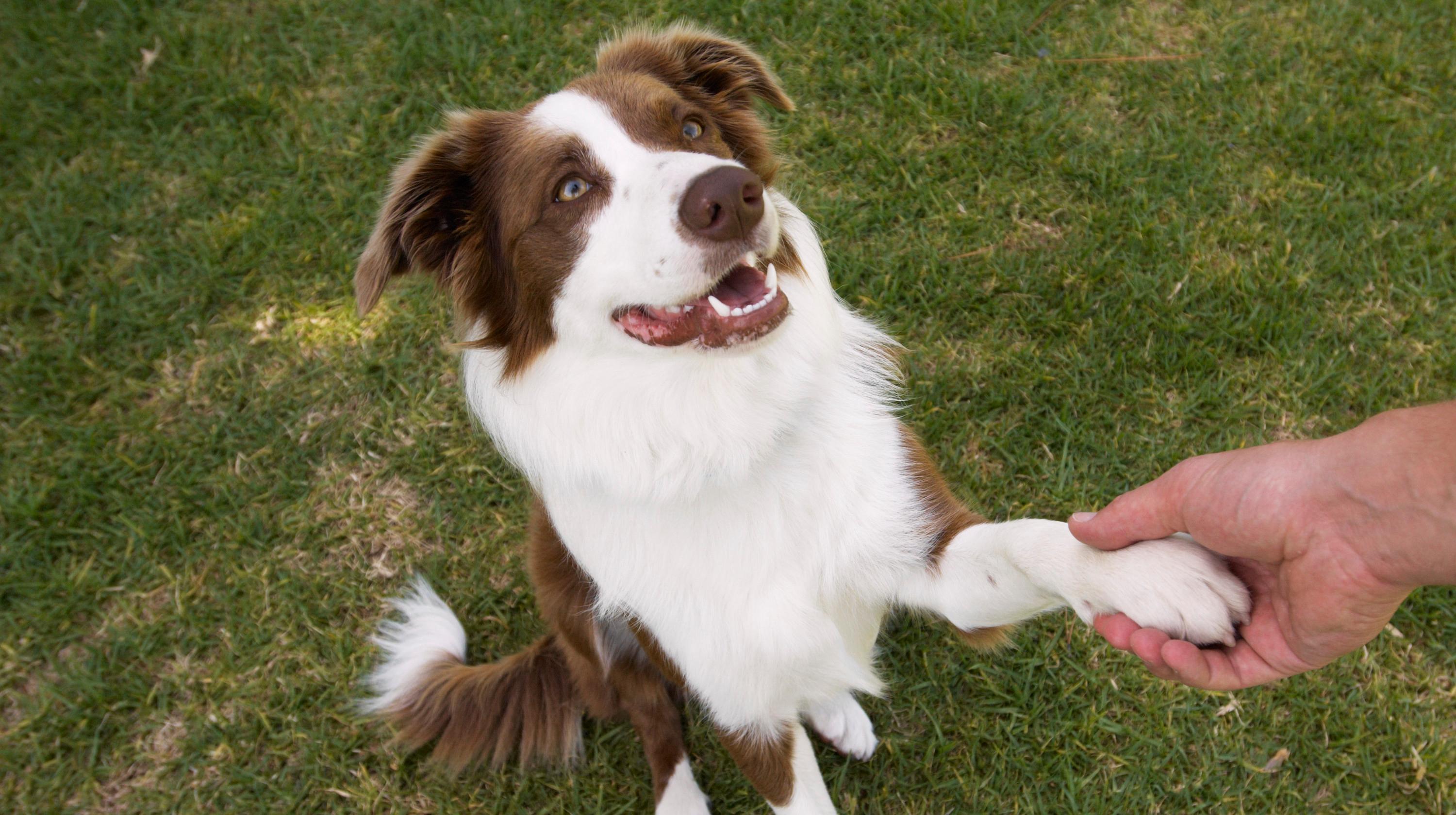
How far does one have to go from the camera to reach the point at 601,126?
2299 millimetres

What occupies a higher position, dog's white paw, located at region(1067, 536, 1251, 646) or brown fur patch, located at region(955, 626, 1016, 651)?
dog's white paw, located at region(1067, 536, 1251, 646)

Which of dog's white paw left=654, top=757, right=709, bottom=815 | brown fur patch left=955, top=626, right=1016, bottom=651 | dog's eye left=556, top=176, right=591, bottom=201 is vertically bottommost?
dog's white paw left=654, top=757, right=709, bottom=815

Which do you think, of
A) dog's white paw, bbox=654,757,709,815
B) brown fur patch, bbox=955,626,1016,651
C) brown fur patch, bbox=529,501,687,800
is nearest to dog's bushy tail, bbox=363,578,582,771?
brown fur patch, bbox=529,501,687,800

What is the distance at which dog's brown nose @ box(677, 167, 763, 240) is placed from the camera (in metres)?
1.97

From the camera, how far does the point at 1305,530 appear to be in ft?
5.78

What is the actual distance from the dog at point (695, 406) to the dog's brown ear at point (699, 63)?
0.08m

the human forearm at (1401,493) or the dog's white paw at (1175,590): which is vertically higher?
the human forearm at (1401,493)

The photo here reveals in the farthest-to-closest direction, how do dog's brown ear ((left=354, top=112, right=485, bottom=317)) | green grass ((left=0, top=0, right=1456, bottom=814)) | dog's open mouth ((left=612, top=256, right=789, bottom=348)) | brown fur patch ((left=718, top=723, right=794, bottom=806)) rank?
green grass ((left=0, top=0, right=1456, bottom=814)) < brown fur patch ((left=718, top=723, right=794, bottom=806)) < dog's brown ear ((left=354, top=112, right=485, bottom=317)) < dog's open mouth ((left=612, top=256, right=789, bottom=348))

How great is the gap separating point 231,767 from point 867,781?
2.30 meters

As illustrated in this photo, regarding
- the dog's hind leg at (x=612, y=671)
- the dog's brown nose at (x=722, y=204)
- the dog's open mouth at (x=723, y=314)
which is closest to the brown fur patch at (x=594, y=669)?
the dog's hind leg at (x=612, y=671)

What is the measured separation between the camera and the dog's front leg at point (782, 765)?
247 centimetres

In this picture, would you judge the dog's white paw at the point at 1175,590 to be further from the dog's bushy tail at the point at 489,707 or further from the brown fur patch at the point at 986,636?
the dog's bushy tail at the point at 489,707

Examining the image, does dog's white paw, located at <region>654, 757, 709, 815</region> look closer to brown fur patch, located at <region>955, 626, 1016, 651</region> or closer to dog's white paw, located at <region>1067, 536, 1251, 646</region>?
brown fur patch, located at <region>955, 626, 1016, 651</region>

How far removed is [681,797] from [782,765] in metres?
0.63
